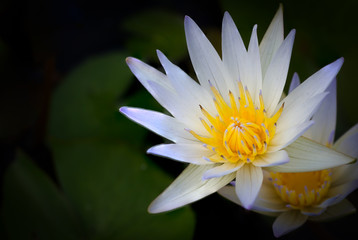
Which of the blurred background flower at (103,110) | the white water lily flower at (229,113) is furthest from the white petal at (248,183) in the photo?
the blurred background flower at (103,110)

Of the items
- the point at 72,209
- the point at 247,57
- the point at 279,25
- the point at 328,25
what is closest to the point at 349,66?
the point at 328,25

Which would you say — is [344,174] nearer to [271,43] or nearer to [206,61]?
[271,43]

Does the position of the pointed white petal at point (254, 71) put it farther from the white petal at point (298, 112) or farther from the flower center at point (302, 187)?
the flower center at point (302, 187)

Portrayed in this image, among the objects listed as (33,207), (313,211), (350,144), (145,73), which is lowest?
(33,207)

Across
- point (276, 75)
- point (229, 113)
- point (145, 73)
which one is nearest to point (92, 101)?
point (145, 73)

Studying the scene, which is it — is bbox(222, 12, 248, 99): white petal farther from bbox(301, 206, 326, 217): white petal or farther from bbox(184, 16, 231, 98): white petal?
bbox(301, 206, 326, 217): white petal

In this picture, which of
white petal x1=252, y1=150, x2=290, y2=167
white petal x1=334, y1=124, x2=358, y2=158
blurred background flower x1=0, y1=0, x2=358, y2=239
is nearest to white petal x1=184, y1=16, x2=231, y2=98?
white petal x1=252, y1=150, x2=290, y2=167

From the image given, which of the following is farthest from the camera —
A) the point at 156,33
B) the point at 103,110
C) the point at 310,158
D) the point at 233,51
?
the point at 156,33
